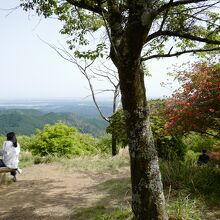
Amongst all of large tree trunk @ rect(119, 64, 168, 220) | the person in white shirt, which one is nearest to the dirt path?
the person in white shirt

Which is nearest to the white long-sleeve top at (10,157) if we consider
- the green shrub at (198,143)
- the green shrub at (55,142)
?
the green shrub at (55,142)

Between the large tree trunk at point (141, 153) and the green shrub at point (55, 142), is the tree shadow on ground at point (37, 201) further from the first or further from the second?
the green shrub at point (55, 142)

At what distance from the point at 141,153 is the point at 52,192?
15.4 feet

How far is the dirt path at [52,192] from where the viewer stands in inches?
→ 299

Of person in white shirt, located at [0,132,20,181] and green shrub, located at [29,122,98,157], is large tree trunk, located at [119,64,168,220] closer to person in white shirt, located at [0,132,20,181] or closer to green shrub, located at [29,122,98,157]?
person in white shirt, located at [0,132,20,181]

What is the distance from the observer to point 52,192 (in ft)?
30.3

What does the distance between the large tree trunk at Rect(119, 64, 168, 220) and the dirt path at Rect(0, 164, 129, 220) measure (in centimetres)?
227

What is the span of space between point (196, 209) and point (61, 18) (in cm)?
511

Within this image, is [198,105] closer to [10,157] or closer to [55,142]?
[10,157]

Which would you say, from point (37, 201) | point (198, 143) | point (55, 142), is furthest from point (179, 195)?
point (198, 143)

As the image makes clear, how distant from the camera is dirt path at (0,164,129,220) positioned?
24.9 feet

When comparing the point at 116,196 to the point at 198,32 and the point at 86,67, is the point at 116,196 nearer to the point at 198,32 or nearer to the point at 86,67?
the point at 198,32

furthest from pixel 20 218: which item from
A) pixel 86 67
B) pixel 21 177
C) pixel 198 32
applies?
pixel 86 67

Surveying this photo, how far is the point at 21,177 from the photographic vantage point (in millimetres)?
11102
